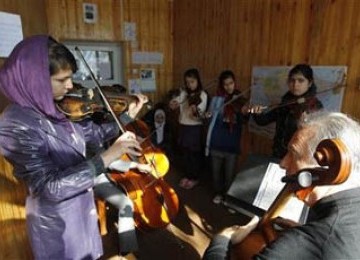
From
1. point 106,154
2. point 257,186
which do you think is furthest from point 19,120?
point 257,186

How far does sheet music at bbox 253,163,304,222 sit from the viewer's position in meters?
1.16

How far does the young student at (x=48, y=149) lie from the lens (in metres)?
0.95

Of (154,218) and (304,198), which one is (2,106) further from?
(304,198)

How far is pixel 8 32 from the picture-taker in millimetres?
1428

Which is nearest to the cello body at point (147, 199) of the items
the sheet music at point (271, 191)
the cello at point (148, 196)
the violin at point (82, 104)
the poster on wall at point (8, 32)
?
the cello at point (148, 196)

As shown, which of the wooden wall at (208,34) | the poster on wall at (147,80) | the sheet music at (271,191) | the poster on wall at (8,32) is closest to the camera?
the sheet music at (271,191)

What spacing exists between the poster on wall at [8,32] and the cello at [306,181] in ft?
4.59

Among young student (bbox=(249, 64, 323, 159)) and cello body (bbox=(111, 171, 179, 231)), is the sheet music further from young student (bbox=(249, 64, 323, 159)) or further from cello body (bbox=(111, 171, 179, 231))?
cello body (bbox=(111, 171, 179, 231))

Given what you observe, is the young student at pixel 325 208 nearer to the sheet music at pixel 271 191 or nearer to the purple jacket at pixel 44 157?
the sheet music at pixel 271 191

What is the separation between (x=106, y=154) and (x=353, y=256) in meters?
0.83

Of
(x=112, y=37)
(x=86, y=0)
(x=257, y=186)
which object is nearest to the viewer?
(x=257, y=186)

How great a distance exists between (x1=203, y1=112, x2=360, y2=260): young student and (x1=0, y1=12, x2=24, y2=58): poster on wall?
136cm

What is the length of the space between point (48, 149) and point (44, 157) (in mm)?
37

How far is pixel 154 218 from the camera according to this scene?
1.93m
